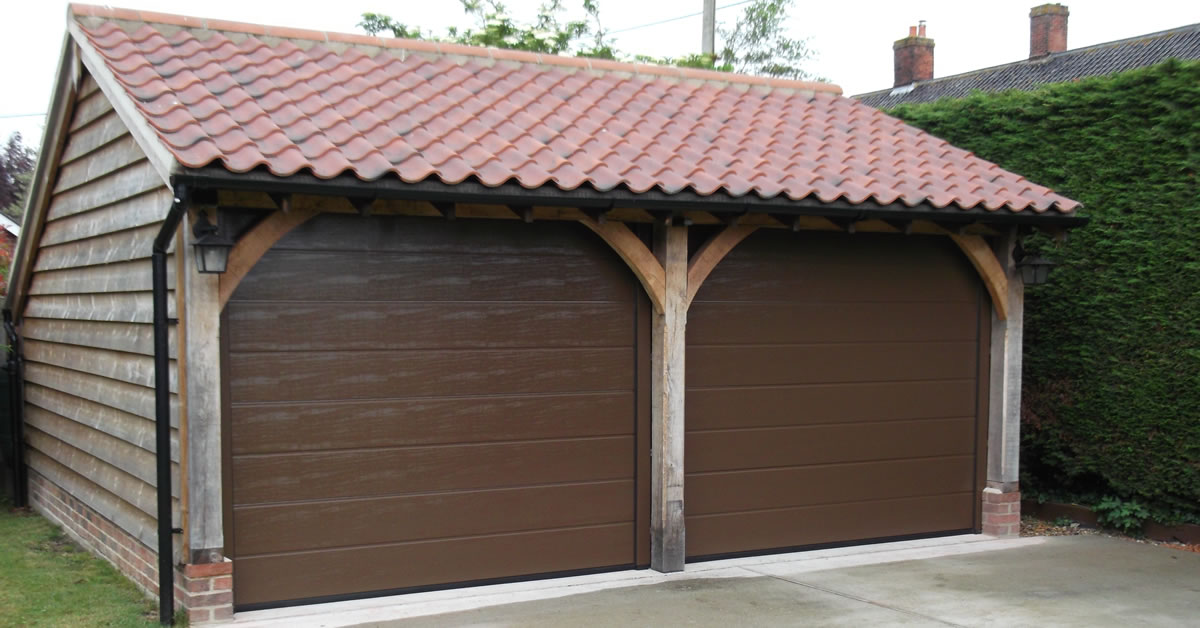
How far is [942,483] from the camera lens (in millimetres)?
8328

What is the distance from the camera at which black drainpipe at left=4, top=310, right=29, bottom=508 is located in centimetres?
984

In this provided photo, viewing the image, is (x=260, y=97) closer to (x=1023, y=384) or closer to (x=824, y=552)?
(x=824, y=552)

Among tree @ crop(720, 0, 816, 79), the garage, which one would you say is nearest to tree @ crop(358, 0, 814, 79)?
tree @ crop(720, 0, 816, 79)

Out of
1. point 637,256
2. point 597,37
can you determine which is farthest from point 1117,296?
point 597,37

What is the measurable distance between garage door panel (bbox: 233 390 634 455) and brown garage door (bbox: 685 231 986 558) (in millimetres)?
708

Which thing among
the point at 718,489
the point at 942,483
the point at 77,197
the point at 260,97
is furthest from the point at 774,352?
the point at 77,197

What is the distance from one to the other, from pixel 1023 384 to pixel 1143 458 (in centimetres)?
125

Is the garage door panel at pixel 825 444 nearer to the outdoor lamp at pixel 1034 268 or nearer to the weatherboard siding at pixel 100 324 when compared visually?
the outdoor lamp at pixel 1034 268

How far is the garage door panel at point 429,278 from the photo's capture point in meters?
6.18

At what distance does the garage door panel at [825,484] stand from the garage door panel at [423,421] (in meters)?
0.78

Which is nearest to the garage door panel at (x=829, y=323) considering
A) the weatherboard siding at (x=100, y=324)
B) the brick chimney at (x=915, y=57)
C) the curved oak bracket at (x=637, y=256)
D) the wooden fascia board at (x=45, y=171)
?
the curved oak bracket at (x=637, y=256)

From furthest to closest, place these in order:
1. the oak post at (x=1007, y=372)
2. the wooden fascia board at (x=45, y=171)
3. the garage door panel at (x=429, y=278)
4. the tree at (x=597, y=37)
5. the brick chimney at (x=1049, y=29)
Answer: the brick chimney at (x=1049, y=29) → the tree at (x=597, y=37) → the oak post at (x=1007, y=372) → the wooden fascia board at (x=45, y=171) → the garage door panel at (x=429, y=278)

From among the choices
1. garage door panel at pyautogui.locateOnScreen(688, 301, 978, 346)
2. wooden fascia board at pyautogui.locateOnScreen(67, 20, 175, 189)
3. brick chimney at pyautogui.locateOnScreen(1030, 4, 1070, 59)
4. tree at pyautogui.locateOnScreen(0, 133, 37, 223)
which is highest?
brick chimney at pyautogui.locateOnScreen(1030, 4, 1070, 59)

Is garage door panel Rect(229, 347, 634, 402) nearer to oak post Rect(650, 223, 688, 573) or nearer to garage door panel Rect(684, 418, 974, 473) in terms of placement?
oak post Rect(650, 223, 688, 573)
